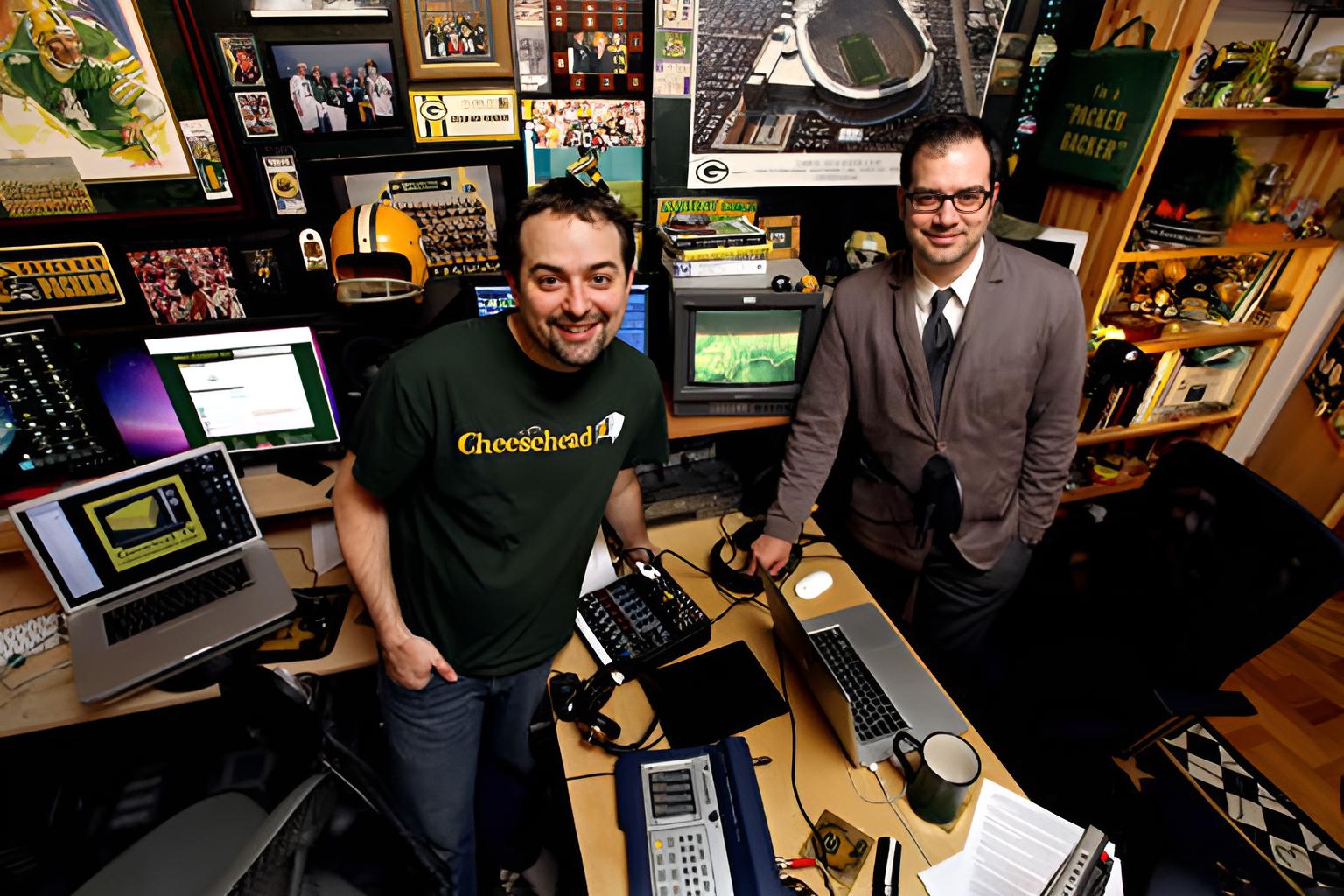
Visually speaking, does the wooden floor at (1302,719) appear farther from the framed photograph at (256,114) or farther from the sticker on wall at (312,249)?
the framed photograph at (256,114)

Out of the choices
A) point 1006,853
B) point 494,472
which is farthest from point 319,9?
point 1006,853

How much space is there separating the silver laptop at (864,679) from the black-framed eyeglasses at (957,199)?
902mm

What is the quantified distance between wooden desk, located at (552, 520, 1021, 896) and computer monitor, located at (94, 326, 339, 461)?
96 cm

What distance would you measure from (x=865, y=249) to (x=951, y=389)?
0.69 meters

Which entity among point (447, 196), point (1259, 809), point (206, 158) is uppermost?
point (206, 158)

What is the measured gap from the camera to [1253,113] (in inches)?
77.2

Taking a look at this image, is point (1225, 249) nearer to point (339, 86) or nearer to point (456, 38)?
point (456, 38)

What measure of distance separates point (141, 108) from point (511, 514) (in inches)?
54.3

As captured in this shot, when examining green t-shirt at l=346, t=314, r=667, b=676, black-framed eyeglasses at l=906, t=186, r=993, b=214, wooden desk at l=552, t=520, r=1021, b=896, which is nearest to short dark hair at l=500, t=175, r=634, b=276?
green t-shirt at l=346, t=314, r=667, b=676

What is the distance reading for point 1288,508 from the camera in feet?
4.58

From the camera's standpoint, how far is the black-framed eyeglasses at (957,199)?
56.3 inches

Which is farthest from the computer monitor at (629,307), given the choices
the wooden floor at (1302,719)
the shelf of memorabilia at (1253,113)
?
the wooden floor at (1302,719)

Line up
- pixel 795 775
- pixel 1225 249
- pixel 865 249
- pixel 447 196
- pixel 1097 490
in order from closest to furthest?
pixel 795 775
pixel 447 196
pixel 865 249
pixel 1225 249
pixel 1097 490

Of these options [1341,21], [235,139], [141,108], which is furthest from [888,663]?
[1341,21]
